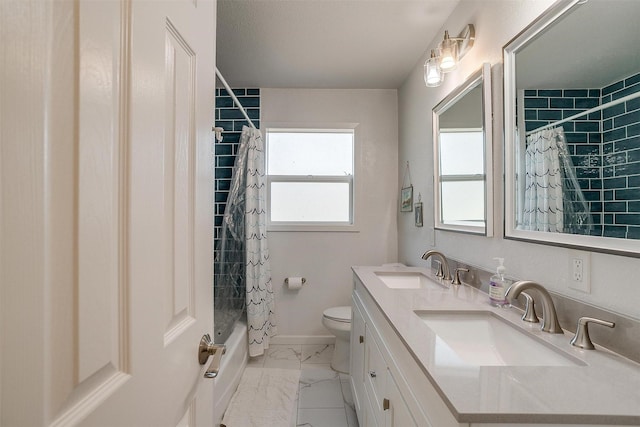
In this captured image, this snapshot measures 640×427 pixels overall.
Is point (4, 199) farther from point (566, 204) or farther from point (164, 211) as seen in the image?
point (566, 204)

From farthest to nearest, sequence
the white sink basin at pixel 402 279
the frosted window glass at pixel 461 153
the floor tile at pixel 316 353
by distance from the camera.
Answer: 1. the floor tile at pixel 316 353
2. the white sink basin at pixel 402 279
3. the frosted window glass at pixel 461 153

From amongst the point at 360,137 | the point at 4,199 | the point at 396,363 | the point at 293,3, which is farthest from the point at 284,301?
the point at 4,199

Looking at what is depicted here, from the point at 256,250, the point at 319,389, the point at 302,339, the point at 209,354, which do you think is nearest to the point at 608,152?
the point at 209,354

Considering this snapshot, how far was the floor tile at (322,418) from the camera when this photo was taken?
1.80 metres

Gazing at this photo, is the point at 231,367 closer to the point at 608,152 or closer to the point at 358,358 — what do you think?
the point at 358,358

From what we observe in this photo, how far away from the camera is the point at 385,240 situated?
2.92 meters

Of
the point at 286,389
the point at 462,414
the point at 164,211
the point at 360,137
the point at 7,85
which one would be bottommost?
the point at 286,389

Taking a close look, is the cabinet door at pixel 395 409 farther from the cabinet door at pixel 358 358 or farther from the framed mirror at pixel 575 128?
the framed mirror at pixel 575 128

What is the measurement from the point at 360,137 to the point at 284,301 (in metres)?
1.69

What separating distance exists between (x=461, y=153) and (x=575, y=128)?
0.75 metres

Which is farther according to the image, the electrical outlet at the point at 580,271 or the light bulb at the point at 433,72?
the light bulb at the point at 433,72

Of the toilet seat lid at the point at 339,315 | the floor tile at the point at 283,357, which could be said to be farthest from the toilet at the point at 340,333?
the floor tile at the point at 283,357

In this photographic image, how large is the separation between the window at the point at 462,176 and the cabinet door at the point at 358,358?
2.61 feet

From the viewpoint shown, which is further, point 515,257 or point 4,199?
point 515,257
